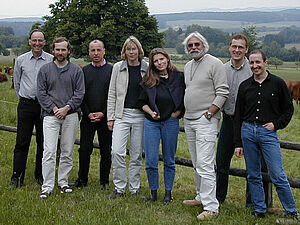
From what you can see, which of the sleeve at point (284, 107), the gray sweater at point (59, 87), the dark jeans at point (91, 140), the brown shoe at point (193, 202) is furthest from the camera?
the dark jeans at point (91, 140)

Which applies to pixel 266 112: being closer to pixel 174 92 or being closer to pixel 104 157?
pixel 174 92

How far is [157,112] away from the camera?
5.44 meters

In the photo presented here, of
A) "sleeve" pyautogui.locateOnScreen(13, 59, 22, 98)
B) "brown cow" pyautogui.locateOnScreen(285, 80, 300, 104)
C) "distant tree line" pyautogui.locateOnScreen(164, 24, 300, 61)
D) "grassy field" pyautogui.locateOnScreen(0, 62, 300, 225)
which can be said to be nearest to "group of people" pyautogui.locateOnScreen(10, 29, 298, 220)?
"sleeve" pyautogui.locateOnScreen(13, 59, 22, 98)

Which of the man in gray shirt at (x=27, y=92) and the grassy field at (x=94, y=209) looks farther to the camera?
the man in gray shirt at (x=27, y=92)

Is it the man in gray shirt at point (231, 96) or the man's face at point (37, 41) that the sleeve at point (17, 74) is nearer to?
the man's face at point (37, 41)

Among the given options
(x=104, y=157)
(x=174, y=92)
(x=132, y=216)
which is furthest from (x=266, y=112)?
(x=104, y=157)

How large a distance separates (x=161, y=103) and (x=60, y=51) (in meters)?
1.51

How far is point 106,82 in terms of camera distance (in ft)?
19.8

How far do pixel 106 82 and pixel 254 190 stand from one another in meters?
2.40

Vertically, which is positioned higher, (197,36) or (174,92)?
(197,36)

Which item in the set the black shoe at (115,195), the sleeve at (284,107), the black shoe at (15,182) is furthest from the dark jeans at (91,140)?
the sleeve at (284,107)

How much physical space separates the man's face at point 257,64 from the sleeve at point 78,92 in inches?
89.0

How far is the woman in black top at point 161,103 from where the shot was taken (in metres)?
5.43

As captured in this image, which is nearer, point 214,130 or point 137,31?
point 214,130
